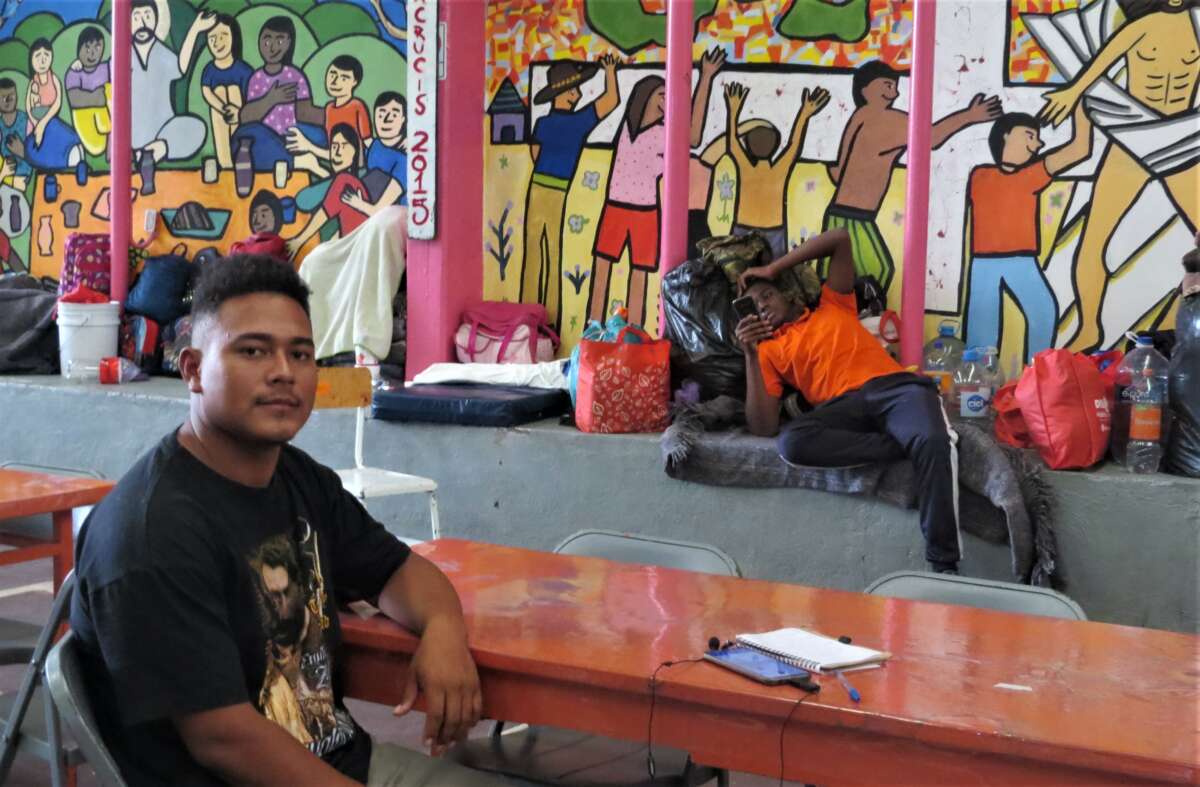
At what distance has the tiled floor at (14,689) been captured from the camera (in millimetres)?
3574

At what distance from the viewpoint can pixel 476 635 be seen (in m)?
2.17

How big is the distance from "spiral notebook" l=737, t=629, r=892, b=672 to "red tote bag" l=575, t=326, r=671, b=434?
3.29m

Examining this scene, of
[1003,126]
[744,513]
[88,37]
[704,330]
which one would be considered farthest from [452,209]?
[88,37]

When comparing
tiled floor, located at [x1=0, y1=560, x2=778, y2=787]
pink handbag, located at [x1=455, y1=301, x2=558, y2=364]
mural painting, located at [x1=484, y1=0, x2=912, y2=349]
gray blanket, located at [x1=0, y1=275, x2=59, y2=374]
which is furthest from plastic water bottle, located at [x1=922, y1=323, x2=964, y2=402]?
gray blanket, located at [x1=0, y1=275, x2=59, y2=374]

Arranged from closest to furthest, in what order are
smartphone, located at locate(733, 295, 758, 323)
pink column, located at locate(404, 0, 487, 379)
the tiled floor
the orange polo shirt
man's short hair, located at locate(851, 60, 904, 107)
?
the tiled floor, the orange polo shirt, smartphone, located at locate(733, 295, 758, 323), man's short hair, located at locate(851, 60, 904, 107), pink column, located at locate(404, 0, 487, 379)

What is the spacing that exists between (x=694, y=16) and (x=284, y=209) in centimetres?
308

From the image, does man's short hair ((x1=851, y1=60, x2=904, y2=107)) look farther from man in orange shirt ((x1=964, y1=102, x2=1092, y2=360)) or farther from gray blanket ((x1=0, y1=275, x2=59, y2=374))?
gray blanket ((x1=0, y1=275, x2=59, y2=374))

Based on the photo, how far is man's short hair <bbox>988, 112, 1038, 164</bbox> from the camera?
5.80m

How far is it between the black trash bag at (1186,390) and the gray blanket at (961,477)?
1.59 ft

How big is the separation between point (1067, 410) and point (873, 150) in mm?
1988

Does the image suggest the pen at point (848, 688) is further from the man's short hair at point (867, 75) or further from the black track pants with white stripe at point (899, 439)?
the man's short hair at point (867, 75)

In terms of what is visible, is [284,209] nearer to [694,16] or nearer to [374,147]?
[374,147]

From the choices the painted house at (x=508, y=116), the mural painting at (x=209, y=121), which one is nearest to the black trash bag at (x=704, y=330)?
the painted house at (x=508, y=116)

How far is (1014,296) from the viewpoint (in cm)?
588
